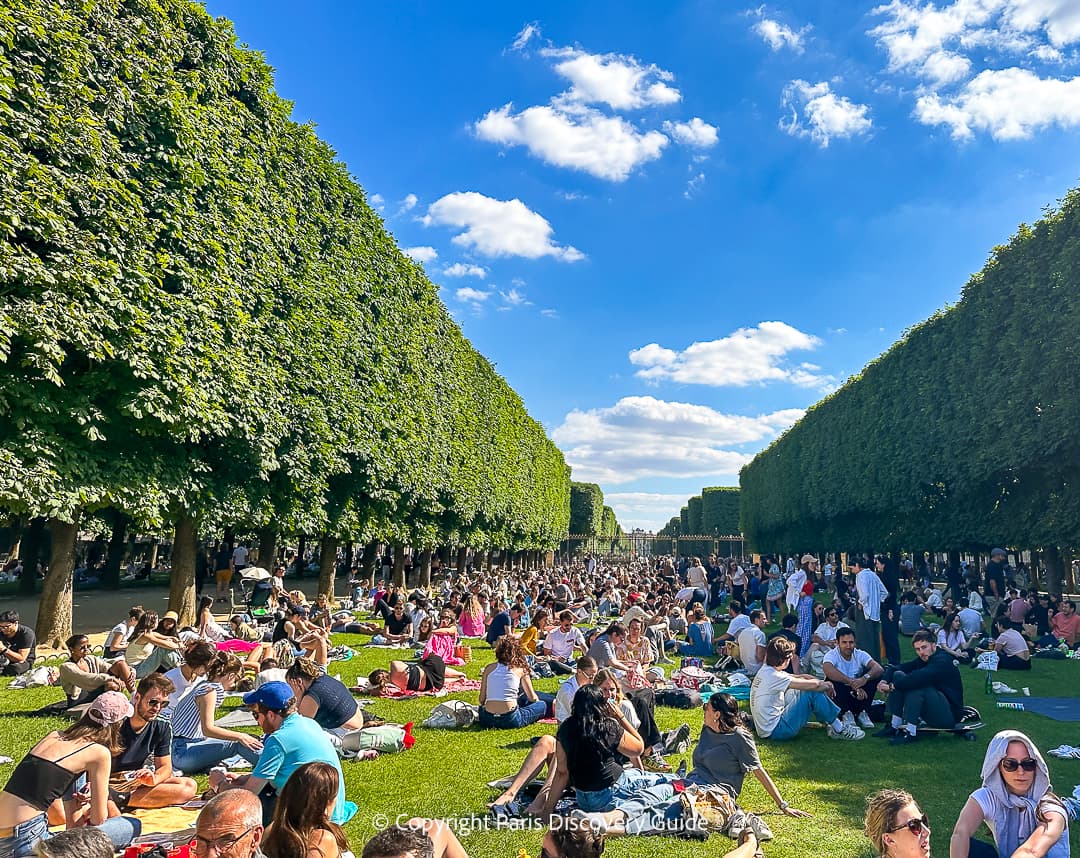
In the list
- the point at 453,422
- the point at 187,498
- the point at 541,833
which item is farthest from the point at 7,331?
the point at 453,422

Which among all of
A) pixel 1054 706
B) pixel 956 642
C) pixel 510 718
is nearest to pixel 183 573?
pixel 510 718

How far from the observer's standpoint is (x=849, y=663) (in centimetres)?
1009

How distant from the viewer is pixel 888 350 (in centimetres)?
3159

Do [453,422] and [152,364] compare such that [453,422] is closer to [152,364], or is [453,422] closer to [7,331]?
Answer: [152,364]

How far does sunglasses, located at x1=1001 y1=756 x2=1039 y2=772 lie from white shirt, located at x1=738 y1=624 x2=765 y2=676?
9.14 meters

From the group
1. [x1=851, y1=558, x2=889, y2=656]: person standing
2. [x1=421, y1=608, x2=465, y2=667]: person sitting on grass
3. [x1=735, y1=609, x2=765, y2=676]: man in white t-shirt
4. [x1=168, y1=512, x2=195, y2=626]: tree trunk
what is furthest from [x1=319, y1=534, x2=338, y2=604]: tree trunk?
[x1=851, y1=558, x2=889, y2=656]: person standing

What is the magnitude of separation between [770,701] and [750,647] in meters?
4.46

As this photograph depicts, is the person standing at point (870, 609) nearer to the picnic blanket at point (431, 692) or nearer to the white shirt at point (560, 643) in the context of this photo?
the white shirt at point (560, 643)

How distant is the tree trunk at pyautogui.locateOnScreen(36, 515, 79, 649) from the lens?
1336 cm

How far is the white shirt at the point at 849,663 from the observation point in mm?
10070

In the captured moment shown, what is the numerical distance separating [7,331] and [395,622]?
10.2 m

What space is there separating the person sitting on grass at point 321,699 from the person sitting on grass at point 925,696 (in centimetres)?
661

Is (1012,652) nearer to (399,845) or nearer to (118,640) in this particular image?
(399,845)

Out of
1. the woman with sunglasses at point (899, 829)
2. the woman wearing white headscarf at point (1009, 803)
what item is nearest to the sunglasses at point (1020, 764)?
the woman wearing white headscarf at point (1009, 803)
